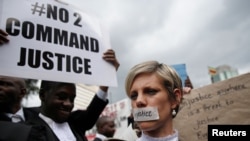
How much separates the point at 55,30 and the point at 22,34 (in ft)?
0.98

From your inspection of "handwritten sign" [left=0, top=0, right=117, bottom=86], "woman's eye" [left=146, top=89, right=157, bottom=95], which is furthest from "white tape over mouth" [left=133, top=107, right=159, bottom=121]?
"handwritten sign" [left=0, top=0, right=117, bottom=86]

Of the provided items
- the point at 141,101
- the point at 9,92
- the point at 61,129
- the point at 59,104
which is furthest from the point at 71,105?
the point at 141,101

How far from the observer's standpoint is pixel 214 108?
2.00 meters

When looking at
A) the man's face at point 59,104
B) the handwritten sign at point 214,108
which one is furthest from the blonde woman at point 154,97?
the man's face at point 59,104

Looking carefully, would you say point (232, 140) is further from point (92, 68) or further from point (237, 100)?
point (92, 68)

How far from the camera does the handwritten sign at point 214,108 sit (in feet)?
6.21

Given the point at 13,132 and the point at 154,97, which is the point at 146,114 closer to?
the point at 154,97

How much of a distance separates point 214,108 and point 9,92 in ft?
5.39

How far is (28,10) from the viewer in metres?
2.09

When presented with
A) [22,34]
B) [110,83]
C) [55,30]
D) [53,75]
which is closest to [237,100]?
[110,83]

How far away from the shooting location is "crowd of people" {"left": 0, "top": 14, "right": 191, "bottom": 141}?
5.03 ft

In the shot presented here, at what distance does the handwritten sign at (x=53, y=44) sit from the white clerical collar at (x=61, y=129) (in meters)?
0.47

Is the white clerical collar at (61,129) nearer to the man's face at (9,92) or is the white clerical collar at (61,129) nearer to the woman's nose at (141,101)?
the man's face at (9,92)

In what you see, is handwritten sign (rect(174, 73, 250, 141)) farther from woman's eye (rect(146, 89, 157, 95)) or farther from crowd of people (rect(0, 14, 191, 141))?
woman's eye (rect(146, 89, 157, 95))
